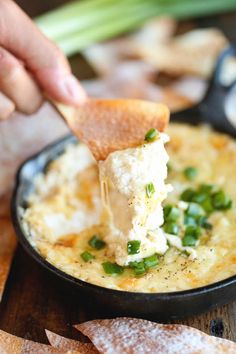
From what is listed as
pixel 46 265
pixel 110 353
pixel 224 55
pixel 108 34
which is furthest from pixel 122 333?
pixel 108 34

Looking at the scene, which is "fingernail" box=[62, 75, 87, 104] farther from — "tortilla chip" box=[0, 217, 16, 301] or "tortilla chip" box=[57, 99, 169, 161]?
"tortilla chip" box=[0, 217, 16, 301]

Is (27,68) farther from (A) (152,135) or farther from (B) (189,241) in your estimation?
(B) (189,241)

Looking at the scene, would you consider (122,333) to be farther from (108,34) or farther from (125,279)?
(108,34)

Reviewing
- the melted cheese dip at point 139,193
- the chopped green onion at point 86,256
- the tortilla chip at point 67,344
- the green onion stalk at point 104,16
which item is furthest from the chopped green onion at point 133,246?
the green onion stalk at point 104,16

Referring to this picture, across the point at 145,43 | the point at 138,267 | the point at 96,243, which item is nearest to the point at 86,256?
the point at 96,243

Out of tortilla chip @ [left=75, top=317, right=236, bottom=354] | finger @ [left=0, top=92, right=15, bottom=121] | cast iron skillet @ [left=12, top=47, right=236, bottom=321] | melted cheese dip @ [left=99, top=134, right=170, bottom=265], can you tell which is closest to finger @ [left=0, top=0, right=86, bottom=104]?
finger @ [left=0, top=92, right=15, bottom=121]

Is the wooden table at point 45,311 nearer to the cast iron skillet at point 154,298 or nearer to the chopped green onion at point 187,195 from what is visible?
the cast iron skillet at point 154,298
